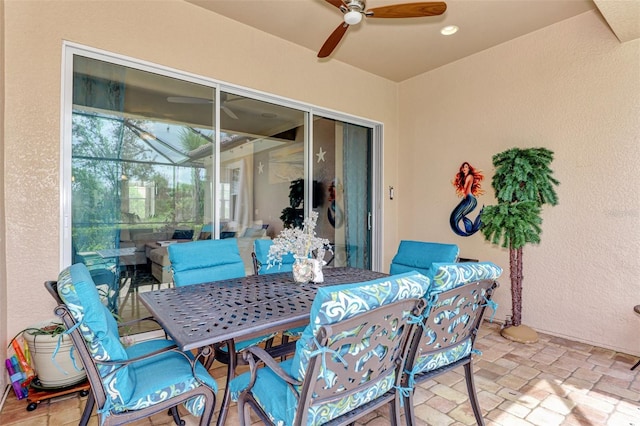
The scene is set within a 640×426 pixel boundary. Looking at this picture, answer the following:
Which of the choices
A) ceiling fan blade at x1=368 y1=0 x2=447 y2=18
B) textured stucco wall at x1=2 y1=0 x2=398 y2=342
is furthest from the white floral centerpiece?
textured stucco wall at x1=2 y1=0 x2=398 y2=342

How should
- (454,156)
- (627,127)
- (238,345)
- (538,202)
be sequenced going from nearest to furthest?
(238,345) → (627,127) → (538,202) → (454,156)

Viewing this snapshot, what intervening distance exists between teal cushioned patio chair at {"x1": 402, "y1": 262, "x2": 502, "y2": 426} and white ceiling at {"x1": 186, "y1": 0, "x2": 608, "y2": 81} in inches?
98.0

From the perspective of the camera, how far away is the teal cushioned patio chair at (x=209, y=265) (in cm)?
227

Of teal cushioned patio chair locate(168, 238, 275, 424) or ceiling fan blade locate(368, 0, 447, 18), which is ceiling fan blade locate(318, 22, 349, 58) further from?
teal cushioned patio chair locate(168, 238, 275, 424)

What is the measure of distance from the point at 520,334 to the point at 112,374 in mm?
3564

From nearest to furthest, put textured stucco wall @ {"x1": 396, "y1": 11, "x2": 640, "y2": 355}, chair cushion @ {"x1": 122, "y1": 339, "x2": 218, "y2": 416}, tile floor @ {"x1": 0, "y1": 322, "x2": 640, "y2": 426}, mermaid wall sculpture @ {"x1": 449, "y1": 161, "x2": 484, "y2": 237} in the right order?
chair cushion @ {"x1": 122, "y1": 339, "x2": 218, "y2": 416}
tile floor @ {"x1": 0, "y1": 322, "x2": 640, "y2": 426}
textured stucco wall @ {"x1": 396, "y1": 11, "x2": 640, "y2": 355}
mermaid wall sculpture @ {"x1": 449, "y1": 161, "x2": 484, "y2": 237}

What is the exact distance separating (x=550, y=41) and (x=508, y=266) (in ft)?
8.20

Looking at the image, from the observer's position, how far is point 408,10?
2.40m

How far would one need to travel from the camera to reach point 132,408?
140 cm

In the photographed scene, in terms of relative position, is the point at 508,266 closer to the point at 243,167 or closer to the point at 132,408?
the point at 243,167

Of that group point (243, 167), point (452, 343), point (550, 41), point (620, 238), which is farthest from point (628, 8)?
point (243, 167)

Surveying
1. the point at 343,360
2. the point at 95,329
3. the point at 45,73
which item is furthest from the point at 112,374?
the point at 45,73

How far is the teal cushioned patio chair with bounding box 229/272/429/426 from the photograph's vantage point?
1157 millimetres

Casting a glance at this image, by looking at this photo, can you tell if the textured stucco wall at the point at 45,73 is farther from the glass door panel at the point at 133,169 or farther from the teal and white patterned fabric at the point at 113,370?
the teal and white patterned fabric at the point at 113,370
